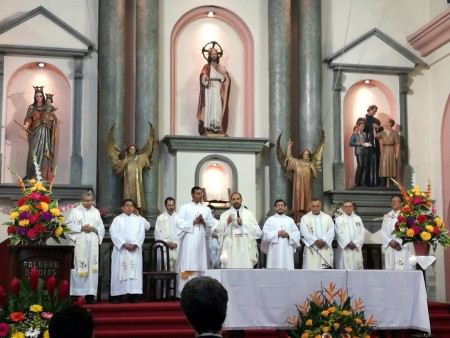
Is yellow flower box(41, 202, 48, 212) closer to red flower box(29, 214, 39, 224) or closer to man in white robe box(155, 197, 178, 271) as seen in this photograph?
red flower box(29, 214, 39, 224)

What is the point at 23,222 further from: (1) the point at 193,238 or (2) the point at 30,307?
(1) the point at 193,238

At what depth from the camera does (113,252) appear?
38.8ft

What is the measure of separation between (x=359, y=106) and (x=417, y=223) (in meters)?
4.58

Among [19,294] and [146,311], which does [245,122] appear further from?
[19,294]

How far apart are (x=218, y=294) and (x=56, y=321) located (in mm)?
705

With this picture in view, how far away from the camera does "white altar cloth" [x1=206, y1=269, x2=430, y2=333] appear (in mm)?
8195

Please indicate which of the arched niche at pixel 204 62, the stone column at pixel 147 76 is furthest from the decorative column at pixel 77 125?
the arched niche at pixel 204 62

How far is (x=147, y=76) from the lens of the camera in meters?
13.7

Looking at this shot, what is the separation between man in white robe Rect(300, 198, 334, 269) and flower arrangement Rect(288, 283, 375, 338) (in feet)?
13.3

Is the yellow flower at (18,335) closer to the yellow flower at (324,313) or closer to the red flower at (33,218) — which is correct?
the red flower at (33,218)

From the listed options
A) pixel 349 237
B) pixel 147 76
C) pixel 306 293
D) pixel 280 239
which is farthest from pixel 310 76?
pixel 306 293

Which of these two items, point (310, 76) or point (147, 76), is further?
point (310, 76)

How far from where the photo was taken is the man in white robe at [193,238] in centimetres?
1159

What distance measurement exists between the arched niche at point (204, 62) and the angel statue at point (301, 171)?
94cm
